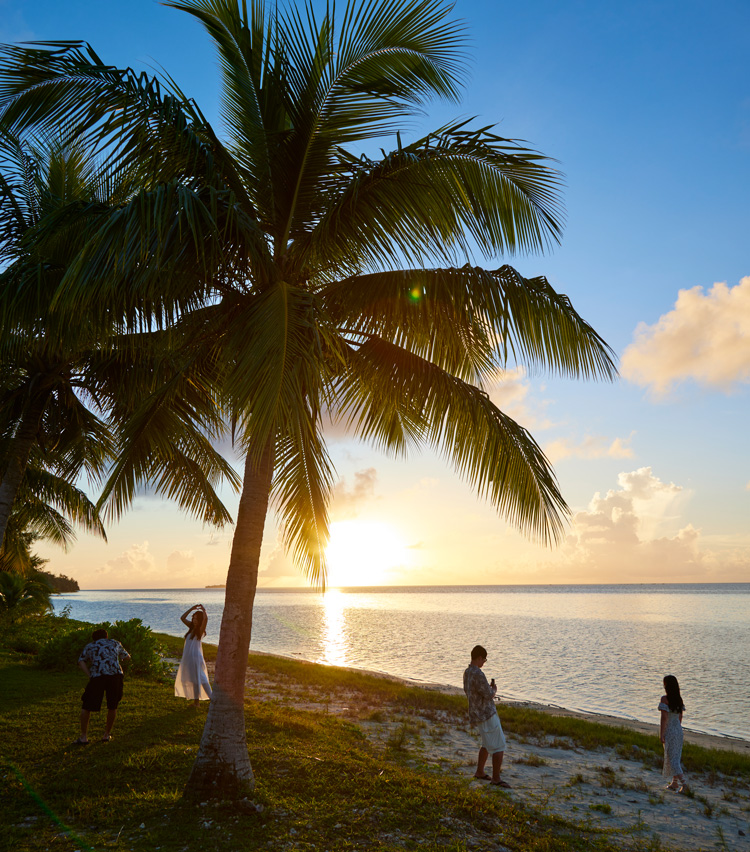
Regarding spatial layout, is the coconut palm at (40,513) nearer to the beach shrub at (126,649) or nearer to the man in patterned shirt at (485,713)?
the beach shrub at (126,649)

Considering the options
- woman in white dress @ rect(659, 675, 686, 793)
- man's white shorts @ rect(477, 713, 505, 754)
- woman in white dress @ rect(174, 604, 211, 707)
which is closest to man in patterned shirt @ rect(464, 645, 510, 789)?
man's white shorts @ rect(477, 713, 505, 754)

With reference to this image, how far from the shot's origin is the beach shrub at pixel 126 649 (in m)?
13.8

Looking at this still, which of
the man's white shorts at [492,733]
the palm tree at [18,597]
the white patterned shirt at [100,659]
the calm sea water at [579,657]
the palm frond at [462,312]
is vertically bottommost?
the calm sea water at [579,657]

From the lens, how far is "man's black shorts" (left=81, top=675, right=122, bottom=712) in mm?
8241

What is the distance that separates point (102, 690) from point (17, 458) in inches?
180

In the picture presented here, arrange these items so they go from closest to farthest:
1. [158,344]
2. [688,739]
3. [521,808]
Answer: [521,808] → [158,344] → [688,739]

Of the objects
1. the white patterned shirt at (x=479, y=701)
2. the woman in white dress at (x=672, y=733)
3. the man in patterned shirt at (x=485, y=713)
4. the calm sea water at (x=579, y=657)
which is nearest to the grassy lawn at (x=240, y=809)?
the man in patterned shirt at (x=485, y=713)

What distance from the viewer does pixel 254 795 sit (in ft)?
20.5

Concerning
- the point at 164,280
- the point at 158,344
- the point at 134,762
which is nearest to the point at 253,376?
the point at 164,280

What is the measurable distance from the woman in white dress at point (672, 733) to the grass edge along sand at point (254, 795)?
3110mm

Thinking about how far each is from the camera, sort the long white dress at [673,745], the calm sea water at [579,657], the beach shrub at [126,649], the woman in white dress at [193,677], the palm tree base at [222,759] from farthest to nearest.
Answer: the calm sea water at [579,657]
the beach shrub at [126,649]
the woman in white dress at [193,677]
the long white dress at [673,745]
the palm tree base at [222,759]

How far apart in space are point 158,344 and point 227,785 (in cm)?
524

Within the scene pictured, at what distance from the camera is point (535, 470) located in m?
6.76

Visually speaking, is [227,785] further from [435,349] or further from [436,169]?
[436,169]
